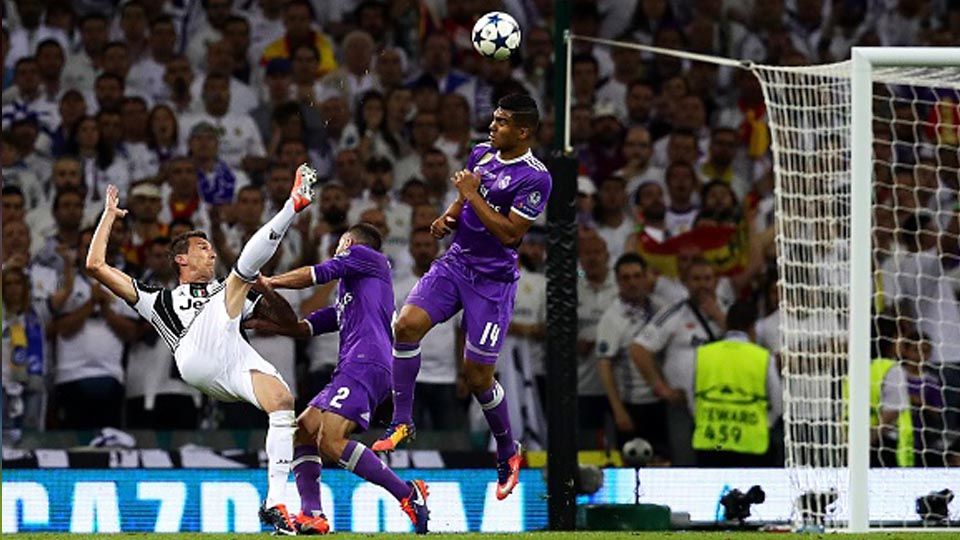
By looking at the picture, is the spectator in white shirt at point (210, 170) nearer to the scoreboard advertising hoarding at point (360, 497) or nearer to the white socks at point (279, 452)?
the scoreboard advertising hoarding at point (360, 497)

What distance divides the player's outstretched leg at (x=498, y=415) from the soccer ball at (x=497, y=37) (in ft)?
6.68

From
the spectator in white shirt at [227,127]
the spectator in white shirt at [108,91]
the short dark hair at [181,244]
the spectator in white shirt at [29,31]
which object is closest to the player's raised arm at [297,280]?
the short dark hair at [181,244]

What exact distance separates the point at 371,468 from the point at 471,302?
127cm

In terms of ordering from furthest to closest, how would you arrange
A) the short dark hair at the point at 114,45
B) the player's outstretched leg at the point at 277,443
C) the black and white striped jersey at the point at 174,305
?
the short dark hair at the point at 114,45
the black and white striped jersey at the point at 174,305
the player's outstretched leg at the point at 277,443

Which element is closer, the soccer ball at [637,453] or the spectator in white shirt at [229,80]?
the soccer ball at [637,453]

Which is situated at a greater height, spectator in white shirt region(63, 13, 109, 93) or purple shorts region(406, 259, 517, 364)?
spectator in white shirt region(63, 13, 109, 93)

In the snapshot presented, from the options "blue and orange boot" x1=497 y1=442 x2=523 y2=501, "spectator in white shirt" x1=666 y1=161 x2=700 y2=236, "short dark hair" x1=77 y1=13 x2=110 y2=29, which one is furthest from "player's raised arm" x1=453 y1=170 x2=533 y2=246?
"short dark hair" x1=77 y1=13 x2=110 y2=29

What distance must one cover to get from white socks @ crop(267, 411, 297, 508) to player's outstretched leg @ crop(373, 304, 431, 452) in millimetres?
814

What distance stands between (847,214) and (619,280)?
199 centimetres

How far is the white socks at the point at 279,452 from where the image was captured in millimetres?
13430

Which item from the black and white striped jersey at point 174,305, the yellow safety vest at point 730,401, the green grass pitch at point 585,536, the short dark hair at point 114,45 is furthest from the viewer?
the short dark hair at point 114,45

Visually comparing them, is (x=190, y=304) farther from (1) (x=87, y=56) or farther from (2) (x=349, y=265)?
(1) (x=87, y=56)

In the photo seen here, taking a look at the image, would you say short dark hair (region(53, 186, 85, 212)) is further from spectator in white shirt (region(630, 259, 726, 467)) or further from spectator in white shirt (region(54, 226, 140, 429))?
spectator in white shirt (region(630, 259, 726, 467))

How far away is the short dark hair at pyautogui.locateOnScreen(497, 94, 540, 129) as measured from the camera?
1403 cm
